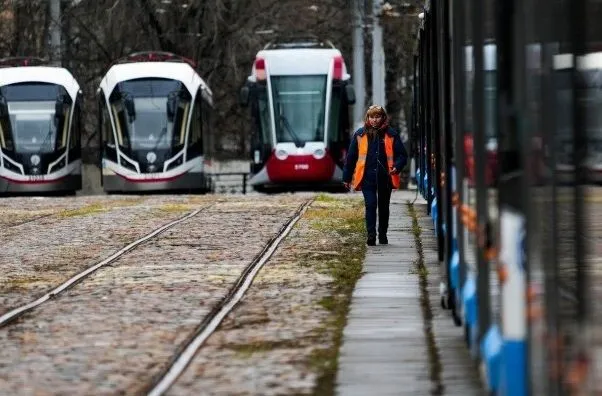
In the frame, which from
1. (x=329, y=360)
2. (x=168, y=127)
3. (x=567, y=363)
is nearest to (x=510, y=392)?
(x=567, y=363)

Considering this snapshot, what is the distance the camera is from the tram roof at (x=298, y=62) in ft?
130

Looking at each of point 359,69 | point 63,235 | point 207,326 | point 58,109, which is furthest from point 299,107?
point 207,326

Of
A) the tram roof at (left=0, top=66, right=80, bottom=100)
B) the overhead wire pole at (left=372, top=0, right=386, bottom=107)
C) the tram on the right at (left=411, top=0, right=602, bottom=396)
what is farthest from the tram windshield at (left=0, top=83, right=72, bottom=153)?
the tram on the right at (left=411, top=0, right=602, bottom=396)

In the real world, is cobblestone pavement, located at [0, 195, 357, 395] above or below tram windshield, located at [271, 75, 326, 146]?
below

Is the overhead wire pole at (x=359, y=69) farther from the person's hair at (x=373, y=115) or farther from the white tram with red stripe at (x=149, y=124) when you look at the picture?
the person's hair at (x=373, y=115)

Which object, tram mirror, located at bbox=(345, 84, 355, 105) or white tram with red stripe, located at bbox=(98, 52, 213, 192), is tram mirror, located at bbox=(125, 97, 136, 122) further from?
tram mirror, located at bbox=(345, 84, 355, 105)

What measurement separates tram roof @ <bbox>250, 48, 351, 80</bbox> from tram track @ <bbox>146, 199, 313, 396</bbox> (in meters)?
20.4

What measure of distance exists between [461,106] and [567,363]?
3632mm

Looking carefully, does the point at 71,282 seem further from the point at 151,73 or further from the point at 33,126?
the point at 33,126

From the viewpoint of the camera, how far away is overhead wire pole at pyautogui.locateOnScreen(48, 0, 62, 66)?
4759cm

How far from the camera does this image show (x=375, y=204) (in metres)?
18.5

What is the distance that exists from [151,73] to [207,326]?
2940cm

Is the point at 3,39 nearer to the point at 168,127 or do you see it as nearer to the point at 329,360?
the point at 168,127

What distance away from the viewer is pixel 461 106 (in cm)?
920
